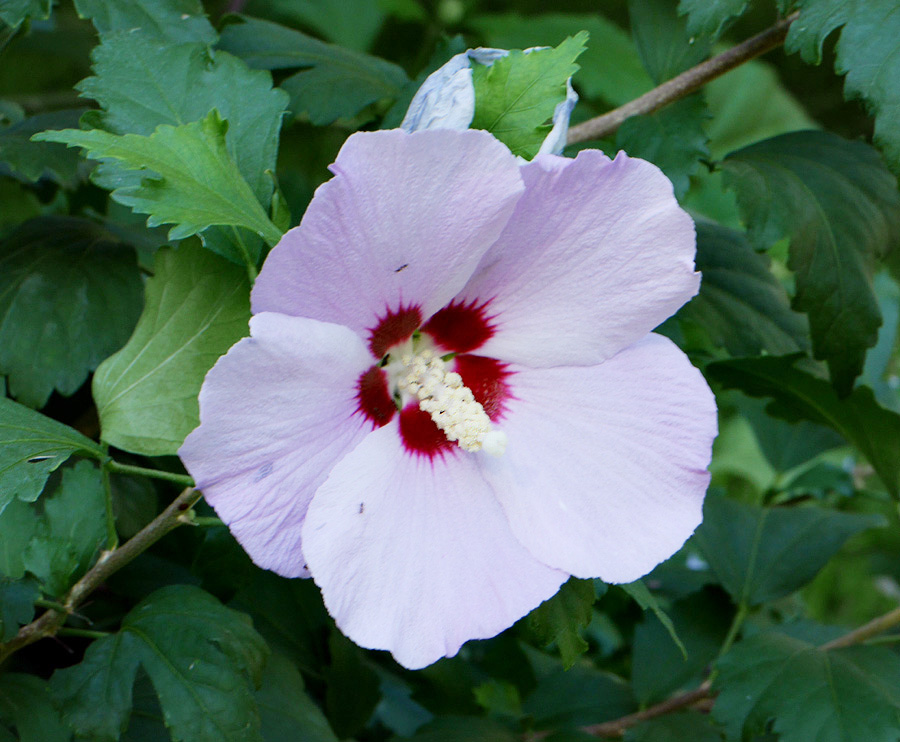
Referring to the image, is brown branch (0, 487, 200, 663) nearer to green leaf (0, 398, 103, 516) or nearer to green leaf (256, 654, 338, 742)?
green leaf (0, 398, 103, 516)

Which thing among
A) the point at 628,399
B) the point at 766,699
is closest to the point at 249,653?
the point at 628,399

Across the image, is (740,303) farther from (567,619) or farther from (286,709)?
(286,709)

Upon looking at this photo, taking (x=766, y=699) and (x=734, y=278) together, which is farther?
(x=734, y=278)

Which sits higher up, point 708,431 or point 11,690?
point 708,431

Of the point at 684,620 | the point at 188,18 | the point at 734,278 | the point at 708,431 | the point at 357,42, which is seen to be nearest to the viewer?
the point at 708,431

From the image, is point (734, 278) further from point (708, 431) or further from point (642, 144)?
point (708, 431)

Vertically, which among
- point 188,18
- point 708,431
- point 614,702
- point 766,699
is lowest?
point 614,702
